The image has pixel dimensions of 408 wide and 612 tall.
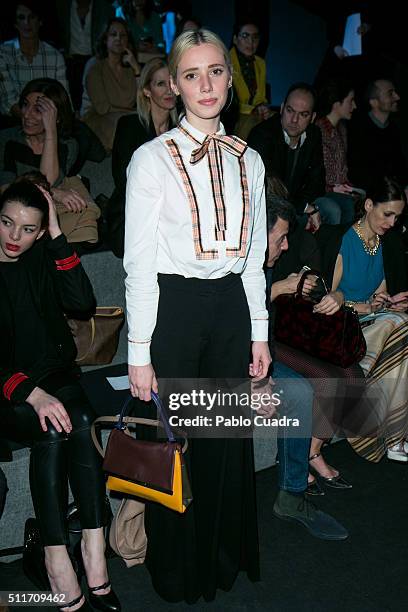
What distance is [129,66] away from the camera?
5.89 meters

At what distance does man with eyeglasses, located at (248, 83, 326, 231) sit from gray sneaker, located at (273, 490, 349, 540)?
6.40ft

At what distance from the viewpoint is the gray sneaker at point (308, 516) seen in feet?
10.1

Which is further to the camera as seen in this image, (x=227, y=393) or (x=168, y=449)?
(x=227, y=393)

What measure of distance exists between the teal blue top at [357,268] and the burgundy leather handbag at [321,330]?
523 millimetres

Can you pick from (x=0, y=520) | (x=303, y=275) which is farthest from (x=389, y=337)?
(x=0, y=520)

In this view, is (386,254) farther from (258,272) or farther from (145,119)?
(258,272)

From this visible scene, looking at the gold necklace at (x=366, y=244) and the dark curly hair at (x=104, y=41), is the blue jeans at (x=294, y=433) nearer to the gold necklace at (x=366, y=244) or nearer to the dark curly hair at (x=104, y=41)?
the gold necklace at (x=366, y=244)

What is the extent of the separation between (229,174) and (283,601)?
5.19 feet

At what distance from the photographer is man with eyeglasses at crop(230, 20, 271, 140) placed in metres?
6.07

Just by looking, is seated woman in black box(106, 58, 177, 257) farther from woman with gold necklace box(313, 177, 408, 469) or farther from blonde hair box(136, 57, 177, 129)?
woman with gold necklace box(313, 177, 408, 469)

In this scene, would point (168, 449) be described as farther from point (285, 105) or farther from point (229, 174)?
point (285, 105)

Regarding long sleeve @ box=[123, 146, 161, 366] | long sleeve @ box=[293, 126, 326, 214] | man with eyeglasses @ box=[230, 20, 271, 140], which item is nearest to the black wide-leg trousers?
long sleeve @ box=[123, 146, 161, 366]

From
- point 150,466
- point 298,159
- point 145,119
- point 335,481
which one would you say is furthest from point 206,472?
point 298,159

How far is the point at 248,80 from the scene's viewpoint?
6238 mm
